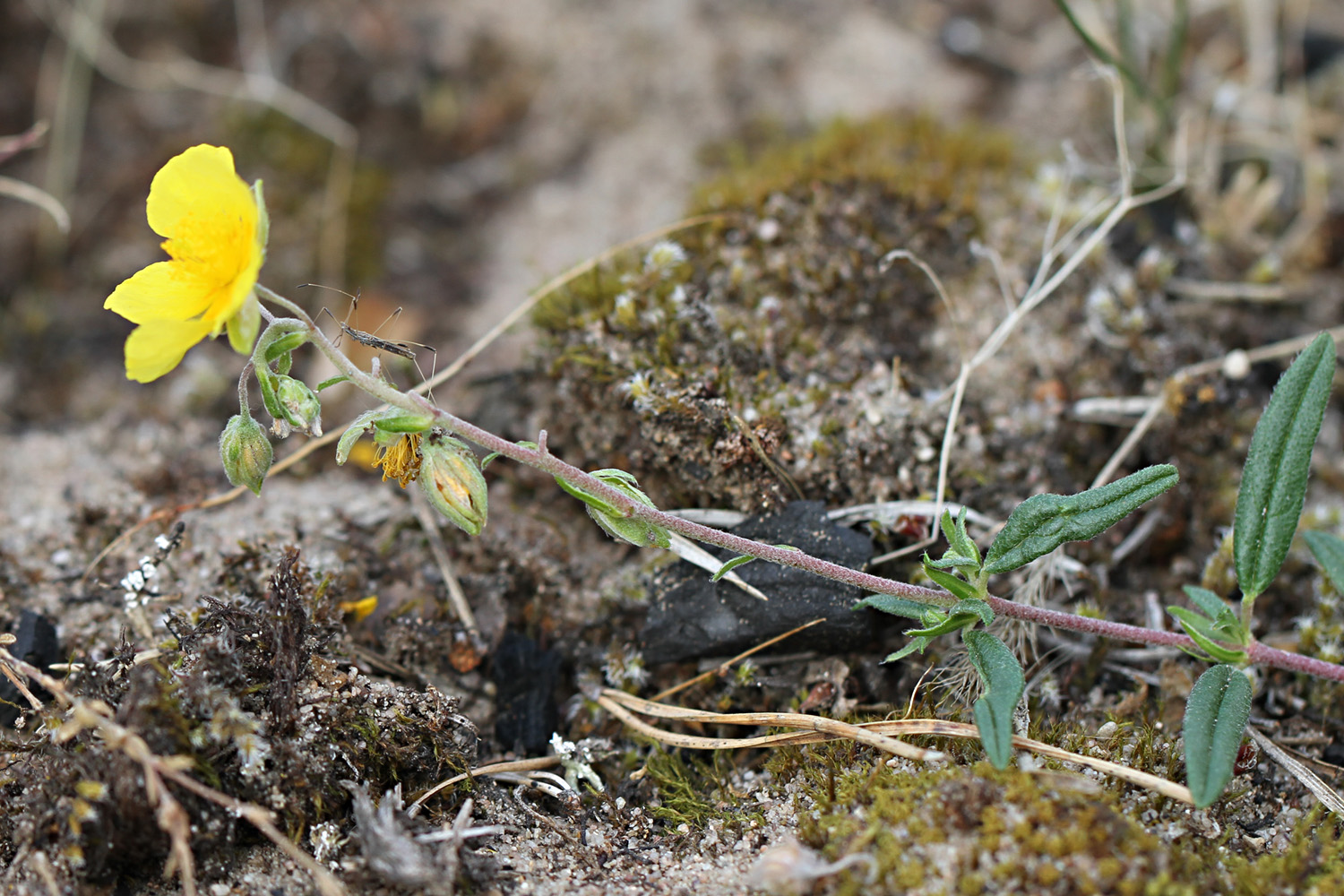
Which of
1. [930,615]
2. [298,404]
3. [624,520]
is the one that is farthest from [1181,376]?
[298,404]

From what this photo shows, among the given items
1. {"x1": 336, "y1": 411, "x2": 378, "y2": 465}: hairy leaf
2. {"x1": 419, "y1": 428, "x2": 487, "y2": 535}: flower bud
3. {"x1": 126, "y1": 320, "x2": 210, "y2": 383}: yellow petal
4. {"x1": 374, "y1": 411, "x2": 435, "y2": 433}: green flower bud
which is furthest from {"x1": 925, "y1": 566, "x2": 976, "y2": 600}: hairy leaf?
{"x1": 126, "y1": 320, "x2": 210, "y2": 383}: yellow petal

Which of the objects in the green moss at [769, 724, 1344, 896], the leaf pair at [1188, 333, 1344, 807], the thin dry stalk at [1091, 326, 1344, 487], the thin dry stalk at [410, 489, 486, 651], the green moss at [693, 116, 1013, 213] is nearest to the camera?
the green moss at [769, 724, 1344, 896]

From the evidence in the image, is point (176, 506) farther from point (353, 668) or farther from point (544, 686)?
point (544, 686)

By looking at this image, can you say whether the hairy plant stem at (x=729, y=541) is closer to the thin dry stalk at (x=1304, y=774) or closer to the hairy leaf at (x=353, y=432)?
the hairy leaf at (x=353, y=432)

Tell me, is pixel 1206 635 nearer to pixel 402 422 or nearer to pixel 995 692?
pixel 995 692


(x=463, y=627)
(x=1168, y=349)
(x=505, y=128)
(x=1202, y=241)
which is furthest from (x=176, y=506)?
(x=1202, y=241)

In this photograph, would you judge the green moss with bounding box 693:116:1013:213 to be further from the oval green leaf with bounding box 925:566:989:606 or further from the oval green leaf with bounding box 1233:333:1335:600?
the oval green leaf with bounding box 925:566:989:606

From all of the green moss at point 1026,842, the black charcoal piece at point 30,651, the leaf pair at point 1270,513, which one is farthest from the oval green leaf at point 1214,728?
the black charcoal piece at point 30,651
